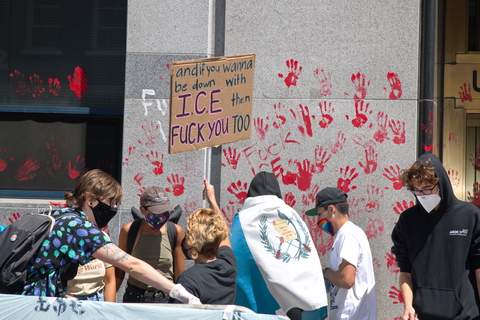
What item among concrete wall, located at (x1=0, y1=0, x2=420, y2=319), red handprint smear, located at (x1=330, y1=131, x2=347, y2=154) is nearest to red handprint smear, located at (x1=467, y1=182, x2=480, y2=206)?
concrete wall, located at (x1=0, y1=0, x2=420, y2=319)

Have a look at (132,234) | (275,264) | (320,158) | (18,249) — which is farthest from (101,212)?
(320,158)

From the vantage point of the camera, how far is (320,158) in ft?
18.0

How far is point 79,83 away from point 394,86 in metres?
3.58

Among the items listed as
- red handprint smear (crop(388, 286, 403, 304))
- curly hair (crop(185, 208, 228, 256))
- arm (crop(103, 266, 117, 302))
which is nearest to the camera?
curly hair (crop(185, 208, 228, 256))

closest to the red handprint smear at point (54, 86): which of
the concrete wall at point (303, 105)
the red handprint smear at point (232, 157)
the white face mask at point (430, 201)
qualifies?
the concrete wall at point (303, 105)

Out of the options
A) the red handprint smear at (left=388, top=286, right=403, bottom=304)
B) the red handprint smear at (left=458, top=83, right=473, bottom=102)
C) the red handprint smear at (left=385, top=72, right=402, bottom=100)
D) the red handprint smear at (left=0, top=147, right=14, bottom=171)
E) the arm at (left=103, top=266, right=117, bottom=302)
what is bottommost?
the red handprint smear at (left=388, top=286, right=403, bottom=304)

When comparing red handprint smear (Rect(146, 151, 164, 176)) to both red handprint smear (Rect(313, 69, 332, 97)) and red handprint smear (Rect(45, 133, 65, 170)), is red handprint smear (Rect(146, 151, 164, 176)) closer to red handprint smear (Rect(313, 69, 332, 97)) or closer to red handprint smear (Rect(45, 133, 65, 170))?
red handprint smear (Rect(45, 133, 65, 170))

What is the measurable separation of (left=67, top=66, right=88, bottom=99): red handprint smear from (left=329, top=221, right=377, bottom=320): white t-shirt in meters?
3.66

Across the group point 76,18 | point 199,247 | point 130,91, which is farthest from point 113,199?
point 76,18

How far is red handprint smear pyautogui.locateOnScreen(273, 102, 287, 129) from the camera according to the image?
5.52 meters

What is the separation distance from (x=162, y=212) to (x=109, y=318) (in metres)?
1.74

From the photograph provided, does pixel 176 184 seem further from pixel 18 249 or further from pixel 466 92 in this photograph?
pixel 466 92

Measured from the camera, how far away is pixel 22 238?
2646 mm

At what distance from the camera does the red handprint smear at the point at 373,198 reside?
5.44 metres
